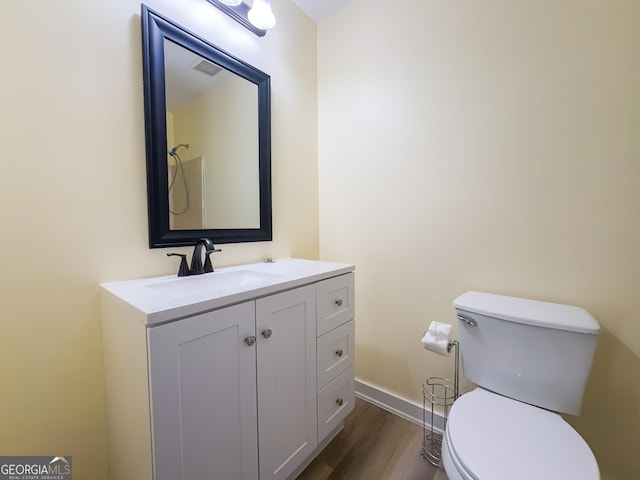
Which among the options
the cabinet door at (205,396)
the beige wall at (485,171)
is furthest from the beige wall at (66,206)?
the beige wall at (485,171)

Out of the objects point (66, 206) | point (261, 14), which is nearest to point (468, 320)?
Result: point (66, 206)

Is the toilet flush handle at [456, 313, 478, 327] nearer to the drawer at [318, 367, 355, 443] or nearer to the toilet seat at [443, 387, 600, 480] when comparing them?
the toilet seat at [443, 387, 600, 480]

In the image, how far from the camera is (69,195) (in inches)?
34.9

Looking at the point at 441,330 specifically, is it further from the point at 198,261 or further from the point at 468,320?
the point at 198,261

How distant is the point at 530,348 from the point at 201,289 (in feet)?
4.26

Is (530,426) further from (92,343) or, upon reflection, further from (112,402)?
(92,343)

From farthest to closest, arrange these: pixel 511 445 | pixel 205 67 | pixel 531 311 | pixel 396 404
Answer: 1. pixel 396 404
2. pixel 205 67
3. pixel 531 311
4. pixel 511 445

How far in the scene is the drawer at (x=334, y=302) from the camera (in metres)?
1.18

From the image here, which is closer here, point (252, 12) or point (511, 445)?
point (511, 445)

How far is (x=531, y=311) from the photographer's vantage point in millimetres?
1003

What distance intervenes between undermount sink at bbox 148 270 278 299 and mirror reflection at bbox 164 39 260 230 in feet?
0.81

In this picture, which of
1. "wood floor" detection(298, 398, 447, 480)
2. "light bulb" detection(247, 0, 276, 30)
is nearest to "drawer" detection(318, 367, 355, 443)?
"wood floor" detection(298, 398, 447, 480)

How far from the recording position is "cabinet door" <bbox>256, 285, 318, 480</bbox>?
3.05 ft

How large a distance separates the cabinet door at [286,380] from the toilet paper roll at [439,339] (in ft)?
1.79
